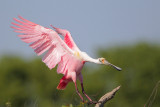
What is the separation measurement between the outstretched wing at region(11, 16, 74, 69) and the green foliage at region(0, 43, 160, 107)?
83.7 ft

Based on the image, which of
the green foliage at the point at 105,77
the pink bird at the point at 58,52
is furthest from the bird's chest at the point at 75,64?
the green foliage at the point at 105,77

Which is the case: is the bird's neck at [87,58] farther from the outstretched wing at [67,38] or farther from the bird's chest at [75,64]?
the outstretched wing at [67,38]

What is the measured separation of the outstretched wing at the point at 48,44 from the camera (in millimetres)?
8359

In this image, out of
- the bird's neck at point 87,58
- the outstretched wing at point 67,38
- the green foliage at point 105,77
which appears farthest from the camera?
the green foliage at point 105,77

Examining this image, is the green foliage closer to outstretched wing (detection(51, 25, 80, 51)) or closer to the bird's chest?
outstretched wing (detection(51, 25, 80, 51))

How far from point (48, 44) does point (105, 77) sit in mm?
29294

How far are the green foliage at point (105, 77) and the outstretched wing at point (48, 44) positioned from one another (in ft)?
83.7

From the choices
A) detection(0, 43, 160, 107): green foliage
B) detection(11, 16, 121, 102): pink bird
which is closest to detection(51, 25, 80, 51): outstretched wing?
detection(11, 16, 121, 102): pink bird

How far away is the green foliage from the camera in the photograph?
115ft

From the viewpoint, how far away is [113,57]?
3612cm

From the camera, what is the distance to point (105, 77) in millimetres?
37531

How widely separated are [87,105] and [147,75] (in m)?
29.5

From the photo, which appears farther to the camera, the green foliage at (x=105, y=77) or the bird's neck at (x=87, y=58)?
the green foliage at (x=105, y=77)

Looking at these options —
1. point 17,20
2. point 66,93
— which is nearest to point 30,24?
point 17,20
